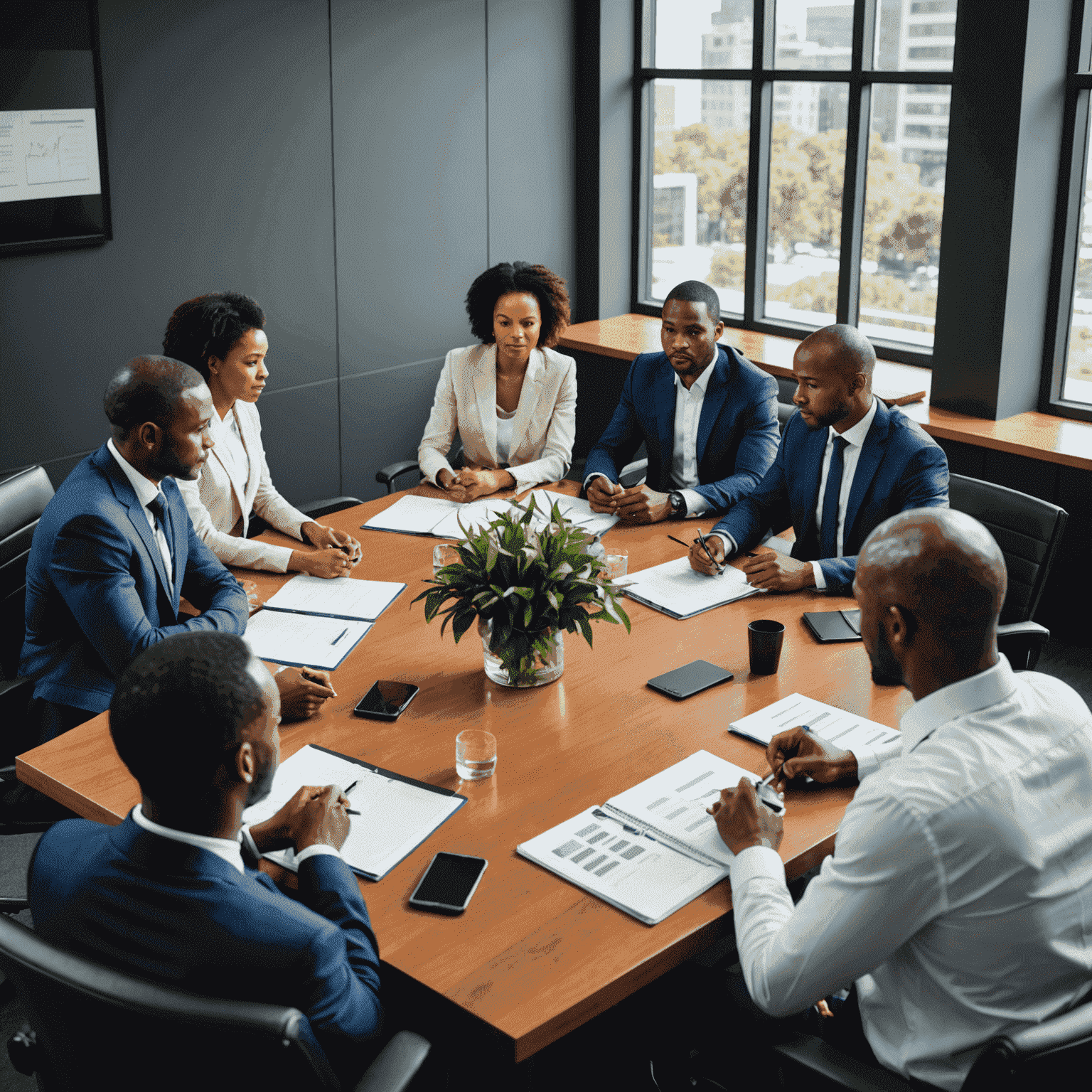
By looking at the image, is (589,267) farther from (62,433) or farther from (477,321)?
(62,433)

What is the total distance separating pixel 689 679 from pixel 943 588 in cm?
100

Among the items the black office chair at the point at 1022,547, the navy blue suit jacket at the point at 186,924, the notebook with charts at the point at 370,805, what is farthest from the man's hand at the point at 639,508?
the navy blue suit jacket at the point at 186,924

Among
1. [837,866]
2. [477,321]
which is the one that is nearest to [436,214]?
[477,321]

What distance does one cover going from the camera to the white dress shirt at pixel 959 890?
5.25 ft

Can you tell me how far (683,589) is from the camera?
3.16 metres

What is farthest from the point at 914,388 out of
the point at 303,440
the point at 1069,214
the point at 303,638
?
the point at 303,638

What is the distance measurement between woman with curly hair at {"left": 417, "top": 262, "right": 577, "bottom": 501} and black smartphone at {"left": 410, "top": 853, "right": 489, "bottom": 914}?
7.76ft

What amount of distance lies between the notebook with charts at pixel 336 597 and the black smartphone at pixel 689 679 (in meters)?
0.78

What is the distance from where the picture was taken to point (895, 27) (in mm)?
5219

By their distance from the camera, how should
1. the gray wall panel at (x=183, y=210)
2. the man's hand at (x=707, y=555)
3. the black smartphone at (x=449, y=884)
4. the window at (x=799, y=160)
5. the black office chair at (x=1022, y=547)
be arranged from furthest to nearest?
the window at (x=799, y=160)
the gray wall panel at (x=183, y=210)
the man's hand at (x=707, y=555)
the black office chair at (x=1022, y=547)
the black smartphone at (x=449, y=884)

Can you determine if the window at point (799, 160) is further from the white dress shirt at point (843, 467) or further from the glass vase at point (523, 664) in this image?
the glass vase at point (523, 664)

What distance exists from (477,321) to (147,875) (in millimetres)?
3291

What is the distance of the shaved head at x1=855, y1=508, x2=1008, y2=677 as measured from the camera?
171 cm

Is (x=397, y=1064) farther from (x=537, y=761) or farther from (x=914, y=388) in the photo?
(x=914, y=388)
